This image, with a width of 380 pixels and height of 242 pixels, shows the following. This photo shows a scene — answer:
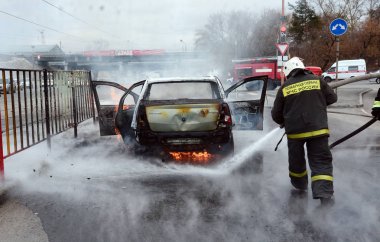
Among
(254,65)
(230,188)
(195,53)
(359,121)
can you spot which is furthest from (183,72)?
(230,188)

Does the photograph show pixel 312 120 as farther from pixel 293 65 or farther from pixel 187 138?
pixel 187 138

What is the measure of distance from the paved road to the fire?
1.07 feet

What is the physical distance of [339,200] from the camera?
4402 mm

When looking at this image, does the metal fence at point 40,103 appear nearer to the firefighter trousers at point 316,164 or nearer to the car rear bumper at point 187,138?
the car rear bumper at point 187,138

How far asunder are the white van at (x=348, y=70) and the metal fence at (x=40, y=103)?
28036 millimetres

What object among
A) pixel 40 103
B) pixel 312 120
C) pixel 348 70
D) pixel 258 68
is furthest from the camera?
pixel 348 70

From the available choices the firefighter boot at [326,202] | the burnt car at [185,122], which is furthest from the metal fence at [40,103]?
the firefighter boot at [326,202]

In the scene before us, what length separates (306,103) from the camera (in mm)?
4254

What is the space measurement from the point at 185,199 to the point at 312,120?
1583 millimetres

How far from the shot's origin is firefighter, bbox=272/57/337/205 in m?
4.20

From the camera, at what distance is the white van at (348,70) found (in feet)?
113

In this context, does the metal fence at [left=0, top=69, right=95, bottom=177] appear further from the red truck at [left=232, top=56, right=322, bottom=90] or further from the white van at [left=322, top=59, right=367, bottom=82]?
the white van at [left=322, top=59, right=367, bottom=82]

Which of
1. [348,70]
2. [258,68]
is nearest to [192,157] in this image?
[258,68]

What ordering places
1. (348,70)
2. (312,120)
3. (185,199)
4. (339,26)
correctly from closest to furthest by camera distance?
(312,120), (185,199), (339,26), (348,70)
